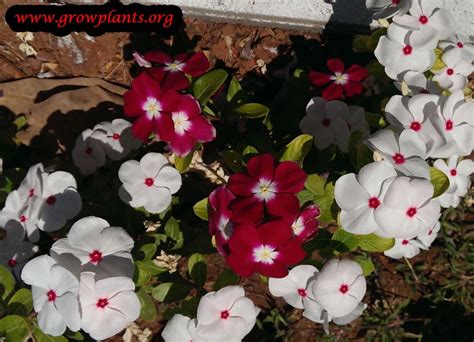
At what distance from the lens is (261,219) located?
4.99 feet

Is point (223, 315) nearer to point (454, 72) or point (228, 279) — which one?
point (228, 279)

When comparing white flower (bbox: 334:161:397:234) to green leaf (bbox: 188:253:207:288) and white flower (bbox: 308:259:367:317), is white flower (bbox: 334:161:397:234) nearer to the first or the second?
white flower (bbox: 308:259:367:317)

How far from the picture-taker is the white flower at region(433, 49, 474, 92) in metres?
1.91

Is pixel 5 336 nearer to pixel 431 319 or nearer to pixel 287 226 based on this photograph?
pixel 287 226

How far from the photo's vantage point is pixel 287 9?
2643 millimetres

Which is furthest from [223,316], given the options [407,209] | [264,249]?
[407,209]

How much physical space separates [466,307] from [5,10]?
2.60 metres

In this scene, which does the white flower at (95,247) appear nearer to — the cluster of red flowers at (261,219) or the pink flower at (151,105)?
the cluster of red flowers at (261,219)

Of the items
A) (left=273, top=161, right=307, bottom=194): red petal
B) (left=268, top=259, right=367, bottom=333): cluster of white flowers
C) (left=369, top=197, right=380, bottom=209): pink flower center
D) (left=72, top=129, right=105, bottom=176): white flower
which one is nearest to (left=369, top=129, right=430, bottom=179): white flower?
(left=369, top=197, right=380, bottom=209): pink flower center

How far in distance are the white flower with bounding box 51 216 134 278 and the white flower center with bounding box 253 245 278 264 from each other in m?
0.37

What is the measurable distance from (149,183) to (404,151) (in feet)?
2.82

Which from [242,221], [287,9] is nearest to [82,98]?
[287,9]

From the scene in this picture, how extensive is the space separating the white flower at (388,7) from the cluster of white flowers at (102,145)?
1.00 m

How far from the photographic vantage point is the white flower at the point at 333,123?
1992 millimetres
